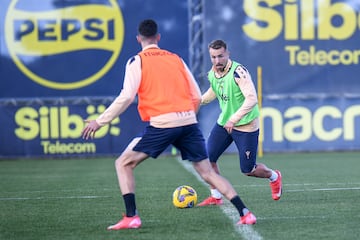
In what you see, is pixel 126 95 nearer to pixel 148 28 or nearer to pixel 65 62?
pixel 148 28

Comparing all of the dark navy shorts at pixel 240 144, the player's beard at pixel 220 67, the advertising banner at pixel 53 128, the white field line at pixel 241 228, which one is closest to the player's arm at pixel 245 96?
the player's beard at pixel 220 67

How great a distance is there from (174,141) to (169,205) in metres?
2.03

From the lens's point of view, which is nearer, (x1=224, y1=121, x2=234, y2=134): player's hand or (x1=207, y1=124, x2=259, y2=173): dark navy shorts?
(x1=224, y1=121, x2=234, y2=134): player's hand

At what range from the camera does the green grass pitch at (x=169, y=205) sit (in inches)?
304

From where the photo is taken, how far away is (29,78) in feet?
65.0

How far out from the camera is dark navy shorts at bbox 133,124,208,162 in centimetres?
795

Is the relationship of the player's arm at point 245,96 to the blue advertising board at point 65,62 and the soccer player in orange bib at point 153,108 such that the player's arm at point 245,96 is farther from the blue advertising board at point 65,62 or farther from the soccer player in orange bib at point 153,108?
the blue advertising board at point 65,62

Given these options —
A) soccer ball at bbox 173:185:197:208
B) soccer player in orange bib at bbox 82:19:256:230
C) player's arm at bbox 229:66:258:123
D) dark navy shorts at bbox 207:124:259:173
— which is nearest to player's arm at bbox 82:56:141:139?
soccer player in orange bib at bbox 82:19:256:230

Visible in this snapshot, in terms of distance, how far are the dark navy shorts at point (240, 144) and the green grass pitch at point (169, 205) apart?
1.64ft

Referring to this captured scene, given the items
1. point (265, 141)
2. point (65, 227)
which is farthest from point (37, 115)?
point (65, 227)

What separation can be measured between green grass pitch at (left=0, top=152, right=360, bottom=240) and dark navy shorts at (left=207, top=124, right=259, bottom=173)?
19.7 inches

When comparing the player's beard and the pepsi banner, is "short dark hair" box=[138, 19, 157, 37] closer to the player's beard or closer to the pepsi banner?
the player's beard

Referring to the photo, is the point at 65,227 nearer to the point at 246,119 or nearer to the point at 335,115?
the point at 246,119

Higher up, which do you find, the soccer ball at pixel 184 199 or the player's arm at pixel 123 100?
the player's arm at pixel 123 100
